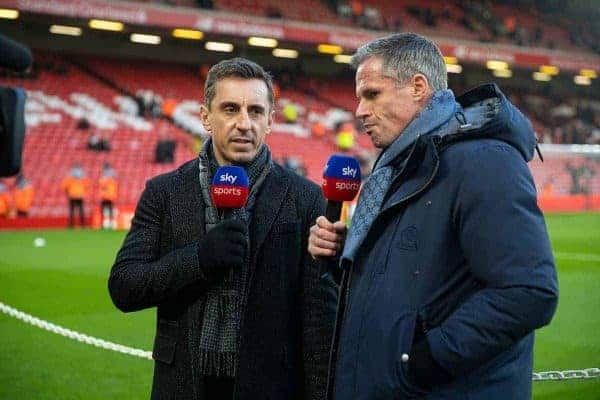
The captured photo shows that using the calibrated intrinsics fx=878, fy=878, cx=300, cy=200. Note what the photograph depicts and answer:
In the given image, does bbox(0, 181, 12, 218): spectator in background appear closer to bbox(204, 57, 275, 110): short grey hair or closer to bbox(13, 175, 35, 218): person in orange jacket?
bbox(13, 175, 35, 218): person in orange jacket

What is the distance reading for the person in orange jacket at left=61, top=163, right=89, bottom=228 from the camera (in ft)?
73.1

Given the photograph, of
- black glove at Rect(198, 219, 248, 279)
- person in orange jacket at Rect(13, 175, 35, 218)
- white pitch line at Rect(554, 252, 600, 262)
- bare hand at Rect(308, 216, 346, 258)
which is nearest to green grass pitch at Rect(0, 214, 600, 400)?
white pitch line at Rect(554, 252, 600, 262)

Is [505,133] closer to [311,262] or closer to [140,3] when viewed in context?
[311,262]

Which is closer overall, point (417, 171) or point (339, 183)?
point (417, 171)

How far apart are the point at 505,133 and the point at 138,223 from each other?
4.61 feet

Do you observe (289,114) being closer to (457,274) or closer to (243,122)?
(243,122)

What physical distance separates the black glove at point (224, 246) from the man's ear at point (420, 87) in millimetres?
700

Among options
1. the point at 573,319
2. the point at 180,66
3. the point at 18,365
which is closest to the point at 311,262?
the point at 18,365

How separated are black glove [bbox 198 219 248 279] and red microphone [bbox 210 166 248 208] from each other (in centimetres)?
9

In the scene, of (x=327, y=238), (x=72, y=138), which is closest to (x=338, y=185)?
(x=327, y=238)

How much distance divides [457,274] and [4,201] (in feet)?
70.8

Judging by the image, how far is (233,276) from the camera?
3078 mm

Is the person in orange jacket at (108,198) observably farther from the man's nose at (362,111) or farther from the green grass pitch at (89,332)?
the man's nose at (362,111)

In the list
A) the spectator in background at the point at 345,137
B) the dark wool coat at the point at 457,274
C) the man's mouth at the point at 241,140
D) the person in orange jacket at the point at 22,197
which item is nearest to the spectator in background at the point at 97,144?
the person in orange jacket at the point at 22,197
